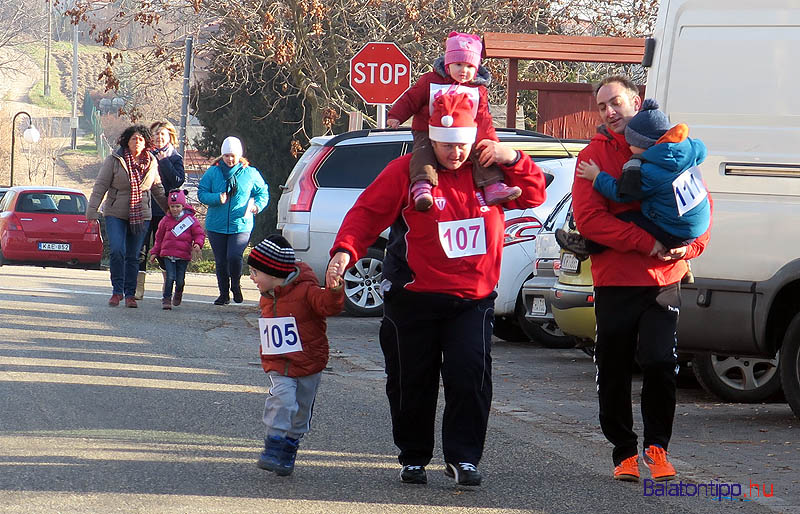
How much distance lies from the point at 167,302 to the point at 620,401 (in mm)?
8652

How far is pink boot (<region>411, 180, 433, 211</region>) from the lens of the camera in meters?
5.41

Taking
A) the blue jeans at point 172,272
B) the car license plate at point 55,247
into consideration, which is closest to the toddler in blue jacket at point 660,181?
the blue jeans at point 172,272

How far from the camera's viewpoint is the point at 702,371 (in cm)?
862

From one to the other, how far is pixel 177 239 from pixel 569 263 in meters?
5.85

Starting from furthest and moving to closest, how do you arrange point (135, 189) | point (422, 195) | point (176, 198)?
point (176, 198)
point (135, 189)
point (422, 195)

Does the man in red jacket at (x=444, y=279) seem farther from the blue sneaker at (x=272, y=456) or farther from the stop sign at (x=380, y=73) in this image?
the stop sign at (x=380, y=73)

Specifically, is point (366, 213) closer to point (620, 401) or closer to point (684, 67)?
point (620, 401)

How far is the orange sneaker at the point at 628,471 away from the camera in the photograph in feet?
19.2

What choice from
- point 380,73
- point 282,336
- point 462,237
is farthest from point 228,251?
point 462,237

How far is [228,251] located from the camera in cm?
1423

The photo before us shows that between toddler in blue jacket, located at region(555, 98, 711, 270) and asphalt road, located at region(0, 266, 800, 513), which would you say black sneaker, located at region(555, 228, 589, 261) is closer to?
toddler in blue jacket, located at region(555, 98, 711, 270)

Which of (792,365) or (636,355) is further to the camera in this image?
(792,365)

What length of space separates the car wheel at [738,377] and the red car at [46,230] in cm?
1744

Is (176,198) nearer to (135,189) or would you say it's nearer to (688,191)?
(135,189)
